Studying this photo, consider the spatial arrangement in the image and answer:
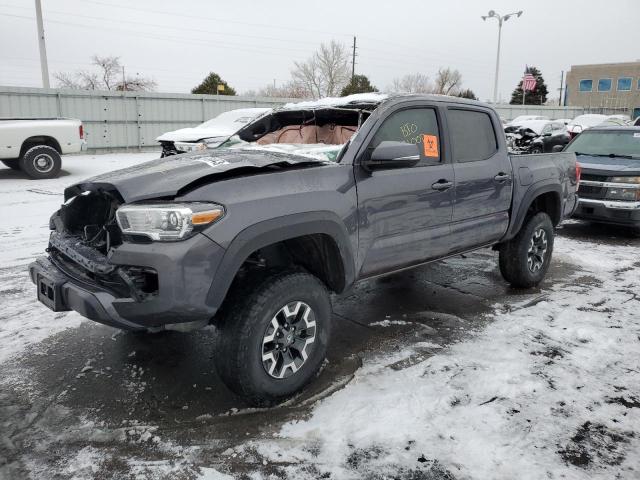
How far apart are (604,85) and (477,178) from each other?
73.7m

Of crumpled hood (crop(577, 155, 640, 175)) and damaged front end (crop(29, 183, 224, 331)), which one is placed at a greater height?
crumpled hood (crop(577, 155, 640, 175))

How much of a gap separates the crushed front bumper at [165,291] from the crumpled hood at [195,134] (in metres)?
9.51

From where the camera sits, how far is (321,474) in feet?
8.38

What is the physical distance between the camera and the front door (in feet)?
11.7

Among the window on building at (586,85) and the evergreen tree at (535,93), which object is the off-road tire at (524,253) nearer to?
the evergreen tree at (535,93)

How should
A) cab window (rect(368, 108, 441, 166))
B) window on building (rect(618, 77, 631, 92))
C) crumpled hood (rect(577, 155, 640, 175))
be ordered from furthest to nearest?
window on building (rect(618, 77, 631, 92)), crumpled hood (rect(577, 155, 640, 175)), cab window (rect(368, 108, 441, 166))

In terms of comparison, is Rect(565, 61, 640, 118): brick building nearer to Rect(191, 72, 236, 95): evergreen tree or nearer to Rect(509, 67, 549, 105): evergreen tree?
Rect(509, 67, 549, 105): evergreen tree

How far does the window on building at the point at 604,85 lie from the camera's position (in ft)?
217

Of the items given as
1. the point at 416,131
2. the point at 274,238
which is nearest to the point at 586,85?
the point at 416,131

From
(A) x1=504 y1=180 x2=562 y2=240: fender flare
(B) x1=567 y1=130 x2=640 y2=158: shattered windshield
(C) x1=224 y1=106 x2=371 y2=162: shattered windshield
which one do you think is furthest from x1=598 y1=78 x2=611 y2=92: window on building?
(C) x1=224 y1=106 x2=371 y2=162: shattered windshield

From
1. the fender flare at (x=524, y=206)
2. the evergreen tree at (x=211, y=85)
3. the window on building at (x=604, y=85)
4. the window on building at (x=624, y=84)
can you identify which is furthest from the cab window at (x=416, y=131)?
the window on building at (x=604, y=85)

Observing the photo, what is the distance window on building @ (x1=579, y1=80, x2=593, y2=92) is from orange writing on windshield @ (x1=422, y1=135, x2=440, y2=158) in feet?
243

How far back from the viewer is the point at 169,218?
2.72 metres

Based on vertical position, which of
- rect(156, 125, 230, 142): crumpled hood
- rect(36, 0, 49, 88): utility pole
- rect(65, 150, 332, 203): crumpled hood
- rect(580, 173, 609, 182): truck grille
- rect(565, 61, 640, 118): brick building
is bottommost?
rect(580, 173, 609, 182): truck grille
